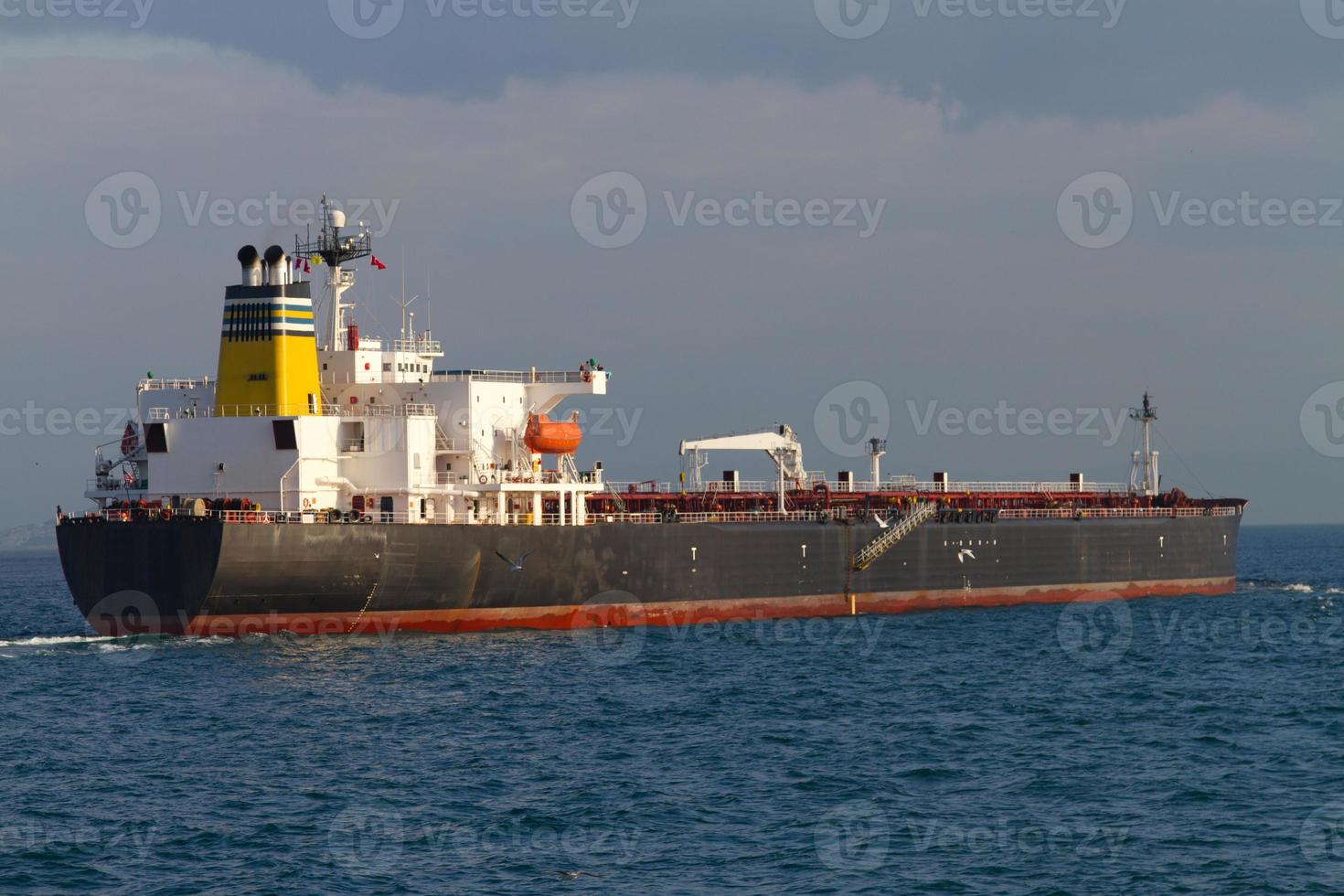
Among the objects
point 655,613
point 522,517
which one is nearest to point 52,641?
point 522,517

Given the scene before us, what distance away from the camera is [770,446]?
63156 mm

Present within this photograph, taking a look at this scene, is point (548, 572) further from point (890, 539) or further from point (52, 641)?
point (890, 539)

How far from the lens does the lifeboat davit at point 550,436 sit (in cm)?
5050

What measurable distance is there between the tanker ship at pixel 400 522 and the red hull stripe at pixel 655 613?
8cm

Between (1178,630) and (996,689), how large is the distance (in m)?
17.3

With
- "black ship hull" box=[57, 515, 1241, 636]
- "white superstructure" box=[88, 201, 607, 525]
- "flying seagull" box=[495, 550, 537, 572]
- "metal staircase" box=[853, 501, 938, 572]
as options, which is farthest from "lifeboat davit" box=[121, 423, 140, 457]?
"metal staircase" box=[853, 501, 938, 572]

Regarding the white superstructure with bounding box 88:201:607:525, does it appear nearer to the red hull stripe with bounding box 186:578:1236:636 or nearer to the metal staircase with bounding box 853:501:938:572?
the red hull stripe with bounding box 186:578:1236:636

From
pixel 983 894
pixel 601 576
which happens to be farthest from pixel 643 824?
pixel 601 576

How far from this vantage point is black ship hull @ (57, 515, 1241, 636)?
43219mm

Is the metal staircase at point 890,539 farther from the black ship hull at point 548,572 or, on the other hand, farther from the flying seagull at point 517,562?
the flying seagull at point 517,562

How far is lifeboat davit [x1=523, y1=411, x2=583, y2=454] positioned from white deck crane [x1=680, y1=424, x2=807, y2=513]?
37.4ft

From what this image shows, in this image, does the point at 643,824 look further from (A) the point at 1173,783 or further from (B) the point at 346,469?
(B) the point at 346,469

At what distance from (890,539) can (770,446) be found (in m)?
7.37

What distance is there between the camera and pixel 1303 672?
4428 centimetres
